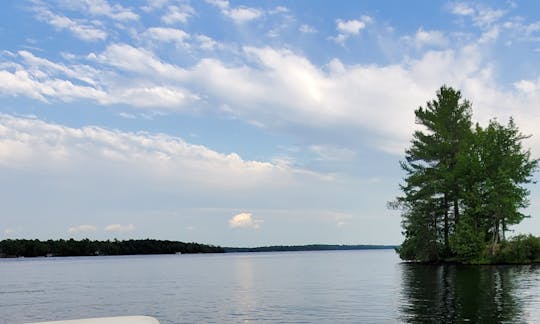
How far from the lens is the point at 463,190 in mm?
71062

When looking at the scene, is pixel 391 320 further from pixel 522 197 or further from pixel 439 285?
pixel 522 197

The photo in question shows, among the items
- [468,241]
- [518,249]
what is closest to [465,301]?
[468,241]

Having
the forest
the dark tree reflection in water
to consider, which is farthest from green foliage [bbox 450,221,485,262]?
the dark tree reflection in water

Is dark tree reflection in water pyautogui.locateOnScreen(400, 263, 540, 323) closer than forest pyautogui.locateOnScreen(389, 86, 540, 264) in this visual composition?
Yes

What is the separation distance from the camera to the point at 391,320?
82.7 feet

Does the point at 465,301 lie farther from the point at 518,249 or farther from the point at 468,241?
the point at 518,249

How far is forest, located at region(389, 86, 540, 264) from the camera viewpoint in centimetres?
6719

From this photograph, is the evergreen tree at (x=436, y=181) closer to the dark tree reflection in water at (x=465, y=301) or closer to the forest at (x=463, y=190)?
the forest at (x=463, y=190)

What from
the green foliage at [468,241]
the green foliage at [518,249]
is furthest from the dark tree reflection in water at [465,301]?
the green foliage at [518,249]

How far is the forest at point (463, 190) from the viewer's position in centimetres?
6719

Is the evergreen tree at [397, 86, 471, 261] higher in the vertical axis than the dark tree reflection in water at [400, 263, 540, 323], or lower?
higher

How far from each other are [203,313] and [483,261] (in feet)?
161

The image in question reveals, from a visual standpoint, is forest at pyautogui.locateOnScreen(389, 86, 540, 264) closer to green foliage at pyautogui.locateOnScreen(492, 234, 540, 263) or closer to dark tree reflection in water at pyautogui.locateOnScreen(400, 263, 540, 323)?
green foliage at pyautogui.locateOnScreen(492, 234, 540, 263)

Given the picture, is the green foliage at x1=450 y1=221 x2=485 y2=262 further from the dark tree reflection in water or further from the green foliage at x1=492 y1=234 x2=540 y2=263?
the dark tree reflection in water
